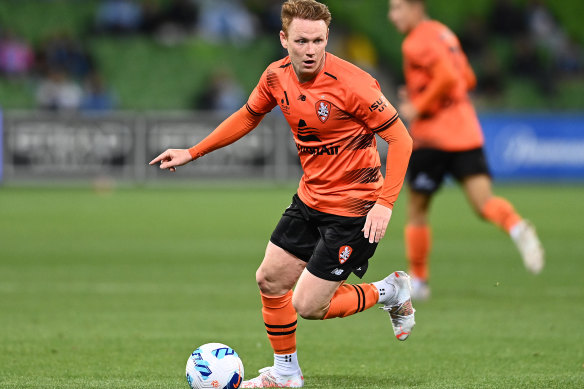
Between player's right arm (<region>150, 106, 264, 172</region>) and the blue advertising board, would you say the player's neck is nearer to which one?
player's right arm (<region>150, 106, 264, 172</region>)

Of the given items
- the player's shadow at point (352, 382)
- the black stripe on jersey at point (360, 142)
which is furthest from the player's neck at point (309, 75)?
the player's shadow at point (352, 382)

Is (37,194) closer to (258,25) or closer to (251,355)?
(258,25)

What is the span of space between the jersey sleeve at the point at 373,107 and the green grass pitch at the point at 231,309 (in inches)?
50.5

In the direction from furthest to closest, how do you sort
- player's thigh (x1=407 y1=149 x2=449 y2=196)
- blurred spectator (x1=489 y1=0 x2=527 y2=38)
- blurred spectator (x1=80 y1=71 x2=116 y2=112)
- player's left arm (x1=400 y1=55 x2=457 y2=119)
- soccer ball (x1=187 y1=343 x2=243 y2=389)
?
blurred spectator (x1=489 y1=0 x2=527 y2=38) < blurred spectator (x1=80 y1=71 x2=116 y2=112) < player's thigh (x1=407 y1=149 x2=449 y2=196) < player's left arm (x1=400 y1=55 x2=457 y2=119) < soccer ball (x1=187 y1=343 x2=243 y2=389)

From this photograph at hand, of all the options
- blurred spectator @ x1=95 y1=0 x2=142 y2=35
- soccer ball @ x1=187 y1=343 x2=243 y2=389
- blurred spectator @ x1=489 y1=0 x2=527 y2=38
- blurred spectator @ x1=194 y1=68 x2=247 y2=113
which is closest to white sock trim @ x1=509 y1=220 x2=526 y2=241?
soccer ball @ x1=187 y1=343 x2=243 y2=389

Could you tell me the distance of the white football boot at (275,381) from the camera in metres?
5.24

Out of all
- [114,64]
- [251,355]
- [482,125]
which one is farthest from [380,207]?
[114,64]

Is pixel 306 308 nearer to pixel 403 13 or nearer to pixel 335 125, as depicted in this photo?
pixel 335 125

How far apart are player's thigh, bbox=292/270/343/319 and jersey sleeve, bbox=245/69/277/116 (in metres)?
0.88

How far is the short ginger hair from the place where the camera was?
500cm

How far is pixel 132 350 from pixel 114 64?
18839 millimetres

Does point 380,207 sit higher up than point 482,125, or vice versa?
point 380,207

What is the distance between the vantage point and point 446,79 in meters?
8.26

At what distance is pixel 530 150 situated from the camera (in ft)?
67.7
